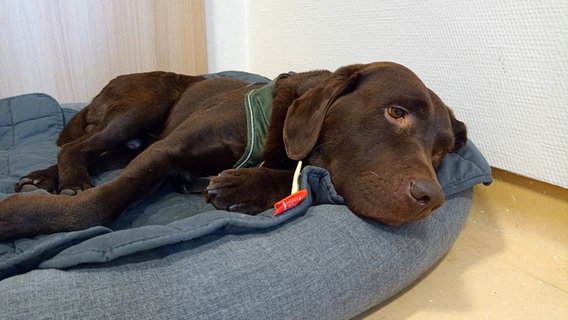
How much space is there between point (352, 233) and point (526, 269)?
2.72 ft

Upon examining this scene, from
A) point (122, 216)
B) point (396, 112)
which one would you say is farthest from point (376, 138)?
point (122, 216)

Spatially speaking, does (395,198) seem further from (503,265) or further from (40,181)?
(40,181)

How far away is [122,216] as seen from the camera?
4.77 ft

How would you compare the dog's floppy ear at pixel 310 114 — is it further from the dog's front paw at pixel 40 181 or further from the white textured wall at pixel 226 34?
the white textured wall at pixel 226 34

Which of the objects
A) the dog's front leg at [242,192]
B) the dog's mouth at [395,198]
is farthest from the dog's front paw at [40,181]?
the dog's mouth at [395,198]

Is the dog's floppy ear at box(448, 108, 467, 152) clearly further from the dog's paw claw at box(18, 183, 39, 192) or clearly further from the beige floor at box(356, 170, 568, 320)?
the dog's paw claw at box(18, 183, 39, 192)

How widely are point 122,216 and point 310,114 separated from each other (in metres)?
0.72

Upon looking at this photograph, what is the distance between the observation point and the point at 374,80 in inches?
54.6

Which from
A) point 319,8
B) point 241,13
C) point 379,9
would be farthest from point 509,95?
point 241,13

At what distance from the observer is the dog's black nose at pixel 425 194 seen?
3.60 ft

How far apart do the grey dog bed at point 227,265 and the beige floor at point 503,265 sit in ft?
0.30

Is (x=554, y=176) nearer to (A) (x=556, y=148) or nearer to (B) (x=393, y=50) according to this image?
(A) (x=556, y=148)

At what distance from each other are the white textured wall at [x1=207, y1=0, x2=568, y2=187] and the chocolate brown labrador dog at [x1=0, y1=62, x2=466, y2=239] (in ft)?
0.89

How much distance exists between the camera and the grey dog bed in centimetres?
88
